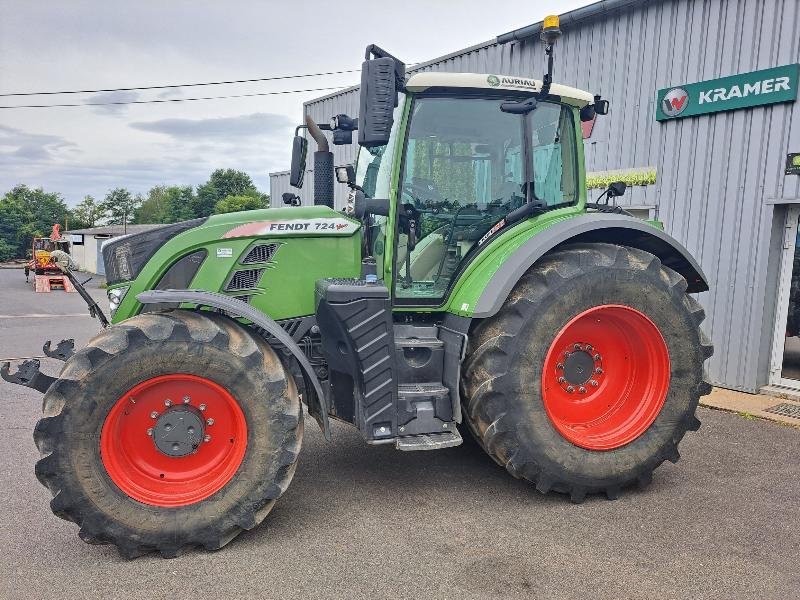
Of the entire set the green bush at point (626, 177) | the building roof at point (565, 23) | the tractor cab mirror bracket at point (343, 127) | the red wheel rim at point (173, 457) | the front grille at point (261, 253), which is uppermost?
the building roof at point (565, 23)

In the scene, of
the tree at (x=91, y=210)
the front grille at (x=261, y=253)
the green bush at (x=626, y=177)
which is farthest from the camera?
the tree at (x=91, y=210)

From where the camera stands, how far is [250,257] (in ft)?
12.8

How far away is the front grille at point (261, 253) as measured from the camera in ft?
12.8

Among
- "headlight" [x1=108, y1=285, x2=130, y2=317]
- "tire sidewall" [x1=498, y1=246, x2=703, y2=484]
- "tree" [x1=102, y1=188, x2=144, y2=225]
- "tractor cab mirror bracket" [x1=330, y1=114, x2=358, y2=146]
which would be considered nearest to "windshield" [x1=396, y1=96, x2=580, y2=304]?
"tire sidewall" [x1=498, y1=246, x2=703, y2=484]

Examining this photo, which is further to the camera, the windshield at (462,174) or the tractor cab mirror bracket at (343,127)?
the tractor cab mirror bracket at (343,127)

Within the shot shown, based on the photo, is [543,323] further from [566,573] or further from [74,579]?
[74,579]

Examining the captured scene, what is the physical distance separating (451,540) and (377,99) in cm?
239

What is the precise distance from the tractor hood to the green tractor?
0.01m

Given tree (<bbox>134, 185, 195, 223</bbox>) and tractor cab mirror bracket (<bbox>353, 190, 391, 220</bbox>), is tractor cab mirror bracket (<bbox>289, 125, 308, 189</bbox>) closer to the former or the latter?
tractor cab mirror bracket (<bbox>353, 190, 391, 220</bbox>)

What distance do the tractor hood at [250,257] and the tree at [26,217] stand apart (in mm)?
50753

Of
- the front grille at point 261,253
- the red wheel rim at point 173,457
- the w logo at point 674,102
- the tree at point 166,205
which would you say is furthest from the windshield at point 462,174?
the tree at point 166,205

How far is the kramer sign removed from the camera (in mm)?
6250

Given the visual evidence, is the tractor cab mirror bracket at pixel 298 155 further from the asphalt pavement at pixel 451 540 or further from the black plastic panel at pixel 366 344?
the asphalt pavement at pixel 451 540

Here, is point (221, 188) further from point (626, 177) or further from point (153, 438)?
point (153, 438)
